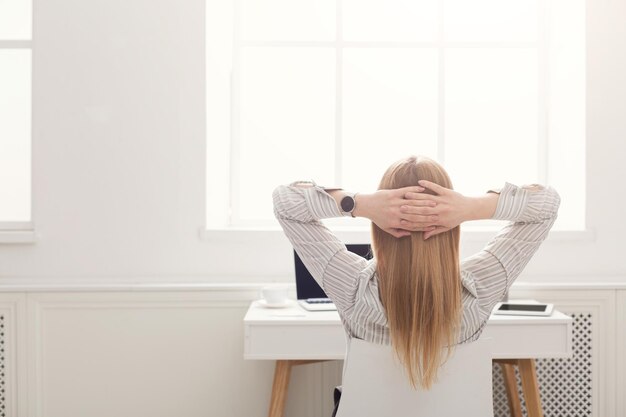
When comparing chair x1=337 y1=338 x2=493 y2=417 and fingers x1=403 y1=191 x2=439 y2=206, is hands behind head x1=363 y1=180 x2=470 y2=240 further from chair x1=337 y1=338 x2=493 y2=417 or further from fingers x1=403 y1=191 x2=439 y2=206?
chair x1=337 y1=338 x2=493 y2=417

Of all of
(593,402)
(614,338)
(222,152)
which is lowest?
(593,402)

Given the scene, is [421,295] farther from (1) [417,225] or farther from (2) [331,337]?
(2) [331,337]

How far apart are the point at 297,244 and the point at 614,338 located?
2167mm

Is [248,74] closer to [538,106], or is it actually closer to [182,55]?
[182,55]

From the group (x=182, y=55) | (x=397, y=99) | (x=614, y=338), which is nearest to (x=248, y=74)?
(x=182, y=55)

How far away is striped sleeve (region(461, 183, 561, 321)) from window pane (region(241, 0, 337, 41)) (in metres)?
2.12

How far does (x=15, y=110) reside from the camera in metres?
3.29

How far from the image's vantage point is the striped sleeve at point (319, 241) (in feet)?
4.78

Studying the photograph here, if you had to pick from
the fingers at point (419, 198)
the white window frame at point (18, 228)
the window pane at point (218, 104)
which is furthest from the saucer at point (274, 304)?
the fingers at point (419, 198)

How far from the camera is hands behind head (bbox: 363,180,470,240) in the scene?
137 centimetres

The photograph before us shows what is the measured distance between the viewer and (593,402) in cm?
312

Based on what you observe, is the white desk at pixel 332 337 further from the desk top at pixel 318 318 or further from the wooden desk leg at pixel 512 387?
the wooden desk leg at pixel 512 387

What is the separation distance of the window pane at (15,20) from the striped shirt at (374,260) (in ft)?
7.49

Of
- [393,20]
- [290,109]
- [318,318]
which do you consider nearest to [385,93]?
[393,20]
